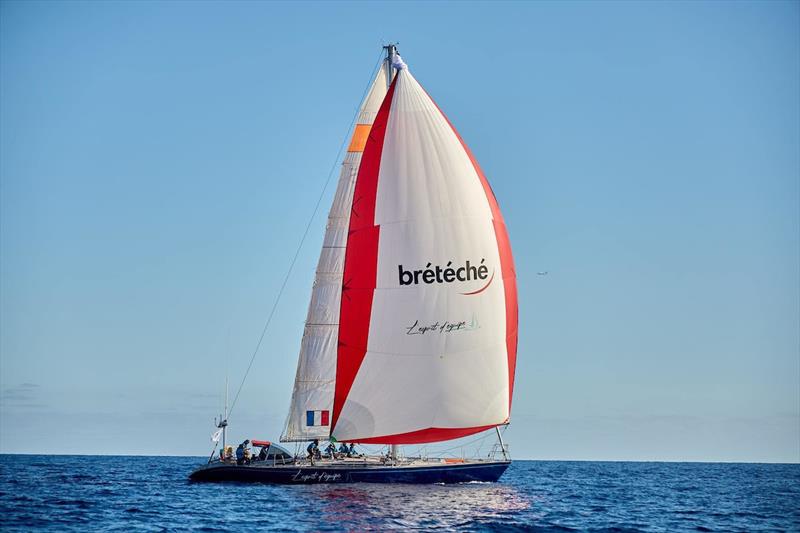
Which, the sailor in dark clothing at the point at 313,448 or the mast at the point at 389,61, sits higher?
the mast at the point at 389,61

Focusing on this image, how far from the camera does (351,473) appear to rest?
4162 cm

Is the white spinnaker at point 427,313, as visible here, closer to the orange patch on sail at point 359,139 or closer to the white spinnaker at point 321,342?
the white spinnaker at point 321,342

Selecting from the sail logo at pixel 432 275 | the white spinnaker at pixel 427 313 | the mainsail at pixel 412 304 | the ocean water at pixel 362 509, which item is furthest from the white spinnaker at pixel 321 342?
the sail logo at pixel 432 275

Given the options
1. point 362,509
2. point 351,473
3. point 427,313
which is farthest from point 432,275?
point 362,509

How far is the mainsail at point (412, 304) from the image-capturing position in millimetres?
42062

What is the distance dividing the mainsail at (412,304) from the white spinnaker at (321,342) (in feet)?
0.14

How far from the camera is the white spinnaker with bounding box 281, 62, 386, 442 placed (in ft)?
145

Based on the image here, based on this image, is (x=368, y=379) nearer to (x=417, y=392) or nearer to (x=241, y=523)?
(x=417, y=392)

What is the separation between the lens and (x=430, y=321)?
138 feet

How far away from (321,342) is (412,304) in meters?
4.88

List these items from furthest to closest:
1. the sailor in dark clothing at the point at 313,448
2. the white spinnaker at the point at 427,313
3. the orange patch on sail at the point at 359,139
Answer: the orange patch on sail at the point at 359,139
the sailor in dark clothing at the point at 313,448
the white spinnaker at the point at 427,313

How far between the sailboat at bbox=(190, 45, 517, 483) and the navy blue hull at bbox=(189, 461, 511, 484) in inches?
2.2

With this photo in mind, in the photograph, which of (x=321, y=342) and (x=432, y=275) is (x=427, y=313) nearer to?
(x=432, y=275)

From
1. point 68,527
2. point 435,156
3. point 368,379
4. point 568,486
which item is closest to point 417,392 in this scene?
point 368,379
